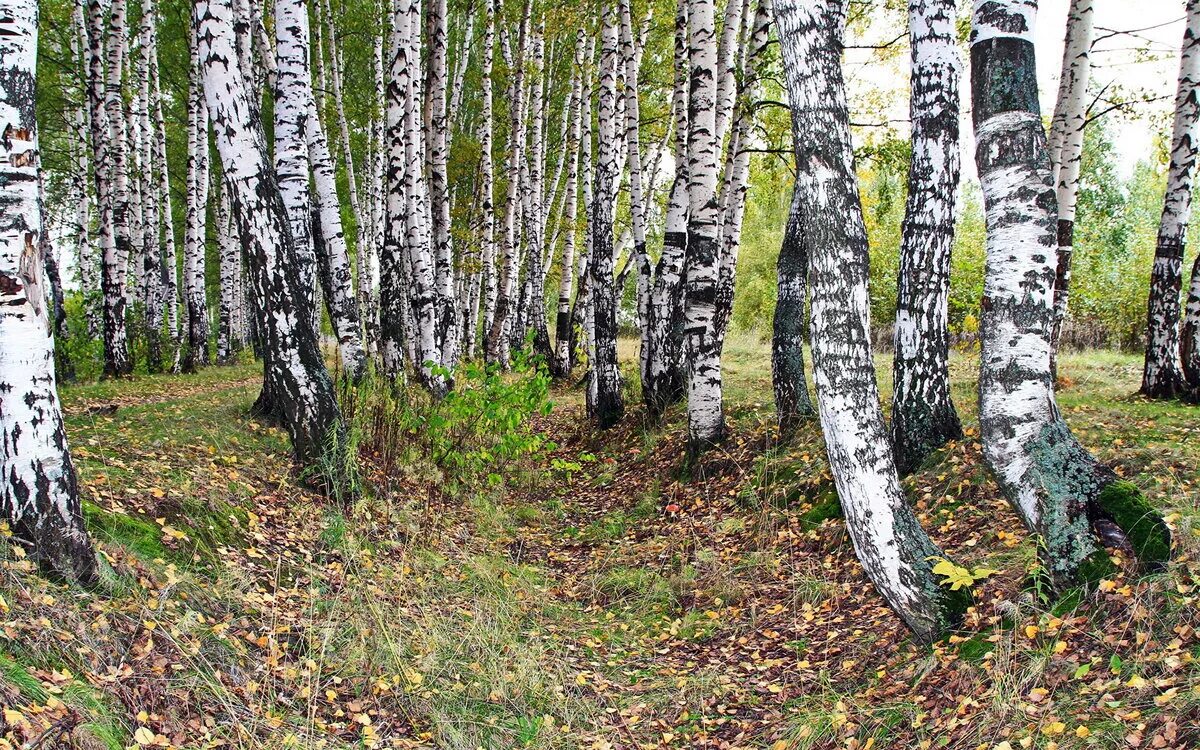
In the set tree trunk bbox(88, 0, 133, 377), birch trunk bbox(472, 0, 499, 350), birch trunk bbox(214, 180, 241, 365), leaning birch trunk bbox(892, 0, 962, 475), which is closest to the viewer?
leaning birch trunk bbox(892, 0, 962, 475)

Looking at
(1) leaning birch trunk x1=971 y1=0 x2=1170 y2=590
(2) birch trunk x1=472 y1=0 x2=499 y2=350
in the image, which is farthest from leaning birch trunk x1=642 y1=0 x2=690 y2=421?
(1) leaning birch trunk x1=971 y1=0 x2=1170 y2=590

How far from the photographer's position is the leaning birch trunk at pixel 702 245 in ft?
27.9

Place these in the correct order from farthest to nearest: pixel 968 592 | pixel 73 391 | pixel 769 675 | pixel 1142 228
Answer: pixel 1142 228
pixel 73 391
pixel 769 675
pixel 968 592

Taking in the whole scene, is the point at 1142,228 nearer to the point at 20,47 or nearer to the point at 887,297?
the point at 887,297

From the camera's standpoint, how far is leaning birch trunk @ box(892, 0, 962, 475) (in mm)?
6293

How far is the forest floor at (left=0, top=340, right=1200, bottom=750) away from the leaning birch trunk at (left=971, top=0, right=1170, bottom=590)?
30cm

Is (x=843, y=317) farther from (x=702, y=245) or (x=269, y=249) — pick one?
(x=269, y=249)

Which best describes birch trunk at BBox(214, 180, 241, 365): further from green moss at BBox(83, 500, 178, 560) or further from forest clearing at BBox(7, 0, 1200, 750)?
green moss at BBox(83, 500, 178, 560)

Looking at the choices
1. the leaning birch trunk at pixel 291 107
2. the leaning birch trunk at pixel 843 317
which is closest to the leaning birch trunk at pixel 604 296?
the leaning birch trunk at pixel 291 107

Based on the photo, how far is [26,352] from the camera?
12.2 feet

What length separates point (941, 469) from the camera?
643 cm

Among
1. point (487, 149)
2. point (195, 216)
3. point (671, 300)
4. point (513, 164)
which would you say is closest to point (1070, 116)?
point (671, 300)

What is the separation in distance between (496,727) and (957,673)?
252cm

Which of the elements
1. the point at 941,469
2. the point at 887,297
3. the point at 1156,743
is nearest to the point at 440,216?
the point at 941,469
